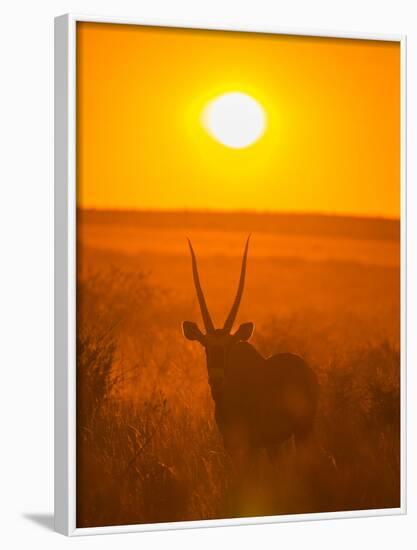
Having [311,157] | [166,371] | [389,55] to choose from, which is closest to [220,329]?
[166,371]

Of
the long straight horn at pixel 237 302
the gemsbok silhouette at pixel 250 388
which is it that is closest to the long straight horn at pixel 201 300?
the gemsbok silhouette at pixel 250 388

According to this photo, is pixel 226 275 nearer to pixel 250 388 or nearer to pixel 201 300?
pixel 201 300

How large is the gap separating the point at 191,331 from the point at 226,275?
1.30 ft

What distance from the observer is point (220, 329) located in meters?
10.7

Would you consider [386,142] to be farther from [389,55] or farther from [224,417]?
[224,417]

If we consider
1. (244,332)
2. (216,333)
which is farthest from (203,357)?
(244,332)

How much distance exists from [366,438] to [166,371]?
55.5 inches

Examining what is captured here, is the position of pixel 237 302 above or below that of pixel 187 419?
above

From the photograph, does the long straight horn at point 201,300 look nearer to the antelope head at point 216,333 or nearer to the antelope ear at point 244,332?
the antelope head at point 216,333

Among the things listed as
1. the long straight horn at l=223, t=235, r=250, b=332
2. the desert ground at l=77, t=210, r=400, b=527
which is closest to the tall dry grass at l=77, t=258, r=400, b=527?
the desert ground at l=77, t=210, r=400, b=527

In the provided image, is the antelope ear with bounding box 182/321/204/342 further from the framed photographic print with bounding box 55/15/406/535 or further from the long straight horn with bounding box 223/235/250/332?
the long straight horn with bounding box 223/235/250/332

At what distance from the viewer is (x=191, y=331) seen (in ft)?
35.0
